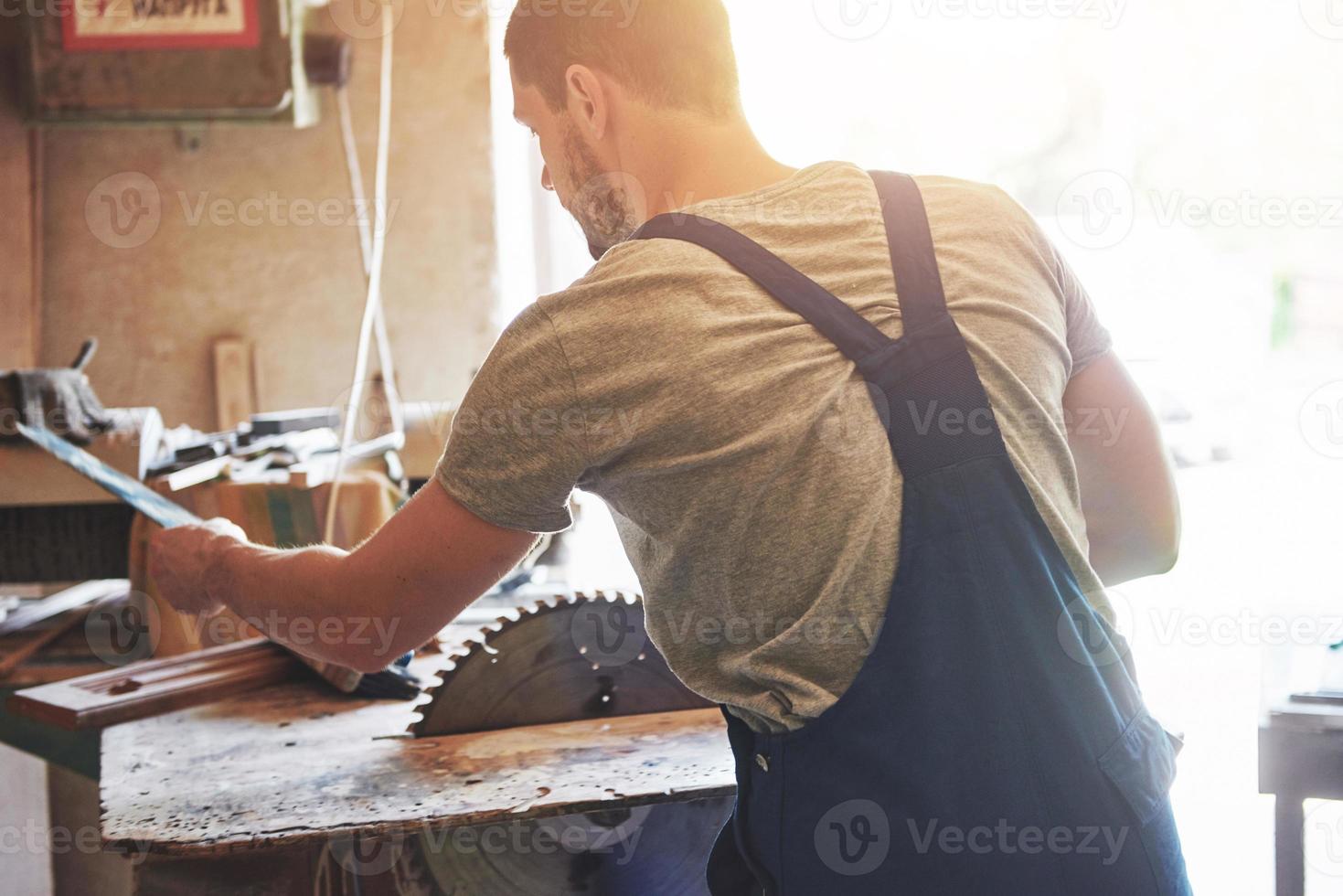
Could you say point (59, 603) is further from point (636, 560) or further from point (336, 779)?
point (636, 560)

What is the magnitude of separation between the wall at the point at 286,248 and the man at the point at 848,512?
2219 mm

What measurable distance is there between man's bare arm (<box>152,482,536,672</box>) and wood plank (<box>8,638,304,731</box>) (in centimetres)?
36

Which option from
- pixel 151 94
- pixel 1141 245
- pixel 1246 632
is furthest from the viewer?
pixel 1141 245

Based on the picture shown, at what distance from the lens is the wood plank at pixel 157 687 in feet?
5.27

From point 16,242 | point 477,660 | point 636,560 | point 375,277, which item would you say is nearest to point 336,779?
point 477,660

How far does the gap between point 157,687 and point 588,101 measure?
42.1 inches

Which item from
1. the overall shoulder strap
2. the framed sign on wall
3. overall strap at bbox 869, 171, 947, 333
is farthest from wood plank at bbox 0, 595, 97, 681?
overall strap at bbox 869, 171, 947, 333

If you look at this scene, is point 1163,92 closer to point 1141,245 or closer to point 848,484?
point 1141,245

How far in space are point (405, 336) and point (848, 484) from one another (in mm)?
2431

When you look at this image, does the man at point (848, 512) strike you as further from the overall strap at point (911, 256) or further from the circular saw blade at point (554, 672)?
the circular saw blade at point (554, 672)

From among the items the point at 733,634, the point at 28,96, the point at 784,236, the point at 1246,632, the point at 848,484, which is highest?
the point at 28,96

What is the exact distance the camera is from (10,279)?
9.97 feet

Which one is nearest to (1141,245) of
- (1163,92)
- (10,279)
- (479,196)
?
(1163,92)

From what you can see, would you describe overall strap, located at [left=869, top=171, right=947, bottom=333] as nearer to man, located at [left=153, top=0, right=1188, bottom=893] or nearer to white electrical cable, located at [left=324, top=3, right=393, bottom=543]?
man, located at [left=153, top=0, right=1188, bottom=893]
